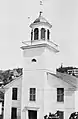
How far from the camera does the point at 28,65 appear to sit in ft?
55.0

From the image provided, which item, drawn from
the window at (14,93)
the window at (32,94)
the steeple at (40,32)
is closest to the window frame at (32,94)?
the window at (32,94)

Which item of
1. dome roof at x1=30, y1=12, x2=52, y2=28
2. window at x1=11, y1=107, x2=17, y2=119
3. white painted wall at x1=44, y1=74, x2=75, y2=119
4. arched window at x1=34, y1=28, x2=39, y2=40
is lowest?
window at x1=11, y1=107, x2=17, y2=119

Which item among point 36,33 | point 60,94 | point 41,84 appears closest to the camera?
point 60,94

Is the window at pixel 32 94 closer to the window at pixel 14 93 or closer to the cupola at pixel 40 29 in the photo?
the window at pixel 14 93

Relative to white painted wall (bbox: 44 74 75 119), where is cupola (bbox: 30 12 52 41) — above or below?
above

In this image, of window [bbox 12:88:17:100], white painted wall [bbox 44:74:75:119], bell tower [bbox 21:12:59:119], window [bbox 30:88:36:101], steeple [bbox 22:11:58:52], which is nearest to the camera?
white painted wall [bbox 44:74:75:119]

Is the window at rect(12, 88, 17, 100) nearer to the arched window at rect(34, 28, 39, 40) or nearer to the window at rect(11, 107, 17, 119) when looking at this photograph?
the window at rect(11, 107, 17, 119)

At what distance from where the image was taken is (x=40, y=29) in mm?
16719

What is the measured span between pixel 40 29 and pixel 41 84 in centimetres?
480

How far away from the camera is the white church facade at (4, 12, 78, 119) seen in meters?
15.5

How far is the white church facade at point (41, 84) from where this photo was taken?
15484 mm

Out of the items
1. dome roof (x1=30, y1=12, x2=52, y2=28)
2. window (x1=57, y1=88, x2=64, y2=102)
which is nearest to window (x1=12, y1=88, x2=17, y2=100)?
window (x1=57, y1=88, x2=64, y2=102)

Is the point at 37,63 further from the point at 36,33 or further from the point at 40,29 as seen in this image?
the point at 40,29

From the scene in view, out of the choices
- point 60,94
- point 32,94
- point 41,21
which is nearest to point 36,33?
point 41,21
